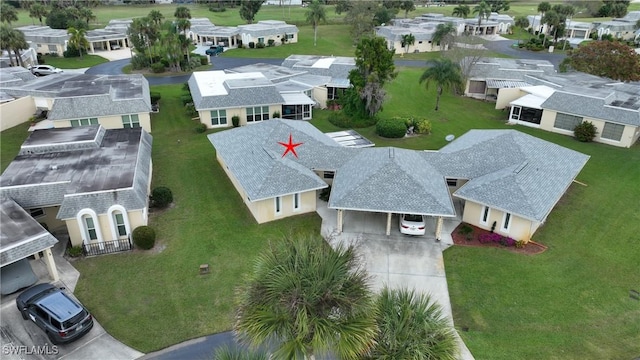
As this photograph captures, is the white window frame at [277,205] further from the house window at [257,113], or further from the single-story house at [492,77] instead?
the single-story house at [492,77]

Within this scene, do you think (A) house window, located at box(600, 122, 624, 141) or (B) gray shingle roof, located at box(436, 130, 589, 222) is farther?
(A) house window, located at box(600, 122, 624, 141)

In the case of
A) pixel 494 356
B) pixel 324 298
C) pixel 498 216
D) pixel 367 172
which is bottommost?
pixel 494 356

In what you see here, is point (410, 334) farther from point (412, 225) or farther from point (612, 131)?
point (612, 131)

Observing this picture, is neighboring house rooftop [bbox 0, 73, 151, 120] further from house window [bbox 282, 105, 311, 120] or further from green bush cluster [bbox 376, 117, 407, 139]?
green bush cluster [bbox 376, 117, 407, 139]

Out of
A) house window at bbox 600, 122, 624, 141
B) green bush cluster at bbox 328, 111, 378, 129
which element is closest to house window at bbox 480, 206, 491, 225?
green bush cluster at bbox 328, 111, 378, 129

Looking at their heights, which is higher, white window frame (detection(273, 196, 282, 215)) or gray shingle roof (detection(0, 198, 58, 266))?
gray shingle roof (detection(0, 198, 58, 266))

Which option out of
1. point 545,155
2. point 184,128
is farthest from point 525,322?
point 184,128

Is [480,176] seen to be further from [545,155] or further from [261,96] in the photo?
[261,96]
